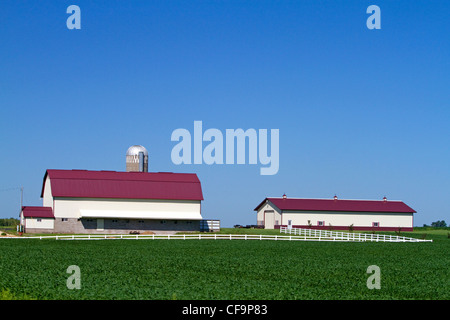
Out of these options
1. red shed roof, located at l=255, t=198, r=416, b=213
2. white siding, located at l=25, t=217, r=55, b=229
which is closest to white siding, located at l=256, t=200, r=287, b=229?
red shed roof, located at l=255, t=198, r=416, b=213

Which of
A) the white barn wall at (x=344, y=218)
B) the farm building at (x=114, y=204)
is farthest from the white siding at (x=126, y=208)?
the white barn wall at (x=344, y=218)

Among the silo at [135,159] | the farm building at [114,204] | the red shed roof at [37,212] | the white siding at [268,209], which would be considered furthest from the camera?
the white siding at [268,209]

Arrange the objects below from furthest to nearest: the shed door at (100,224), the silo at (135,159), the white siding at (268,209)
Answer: the white siding at (268,209), the silo at (135,159), the shed door at (100,224)

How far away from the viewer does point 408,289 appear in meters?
22.0

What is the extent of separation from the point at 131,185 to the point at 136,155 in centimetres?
636

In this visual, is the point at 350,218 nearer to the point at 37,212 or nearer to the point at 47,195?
the point at 47,195

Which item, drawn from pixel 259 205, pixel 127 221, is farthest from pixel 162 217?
pixel 259 205

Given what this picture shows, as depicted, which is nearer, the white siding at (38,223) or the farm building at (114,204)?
the white siding at (38,223)

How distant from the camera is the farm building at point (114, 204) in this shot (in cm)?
6456

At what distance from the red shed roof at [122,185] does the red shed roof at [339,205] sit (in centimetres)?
1422

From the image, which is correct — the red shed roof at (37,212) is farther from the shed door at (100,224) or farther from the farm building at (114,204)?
the shed door at (100,224)

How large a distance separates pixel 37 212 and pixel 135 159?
552 inches

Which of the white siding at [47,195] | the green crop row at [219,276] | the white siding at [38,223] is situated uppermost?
the white siding at [47,195]
